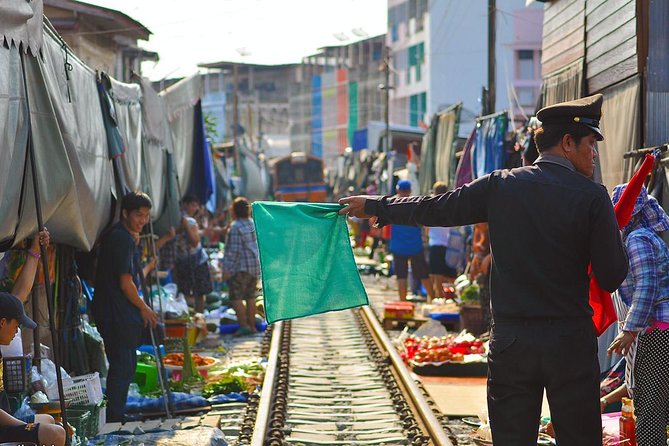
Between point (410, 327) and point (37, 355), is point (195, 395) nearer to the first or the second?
point (37, 355)

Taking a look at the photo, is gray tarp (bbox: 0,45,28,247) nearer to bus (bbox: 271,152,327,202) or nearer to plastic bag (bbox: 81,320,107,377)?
plastic bag (bbox: 81,320,107,377)

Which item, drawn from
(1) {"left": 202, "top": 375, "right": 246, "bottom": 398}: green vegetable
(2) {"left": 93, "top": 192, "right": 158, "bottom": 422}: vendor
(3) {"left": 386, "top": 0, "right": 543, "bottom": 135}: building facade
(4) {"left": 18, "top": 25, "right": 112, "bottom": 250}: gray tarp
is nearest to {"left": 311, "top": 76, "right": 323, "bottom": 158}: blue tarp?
(3) {"left": 386, "top": 0, "right": 543, "bottom": 135}: building facade

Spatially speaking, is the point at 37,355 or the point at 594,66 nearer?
the point at 37,355

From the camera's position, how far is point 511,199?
5031 mm

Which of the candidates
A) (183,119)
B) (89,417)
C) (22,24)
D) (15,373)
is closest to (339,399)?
(89,417)

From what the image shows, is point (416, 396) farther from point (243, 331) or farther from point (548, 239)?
point (243, 331)

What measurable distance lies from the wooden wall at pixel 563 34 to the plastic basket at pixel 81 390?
6452 mm

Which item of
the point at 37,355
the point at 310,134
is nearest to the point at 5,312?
the point at 37,355

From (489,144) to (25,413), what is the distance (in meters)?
9.69

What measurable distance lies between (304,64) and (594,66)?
4080 inches

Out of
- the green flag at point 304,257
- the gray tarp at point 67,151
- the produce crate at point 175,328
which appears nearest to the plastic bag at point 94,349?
the gray tarp at point 67,151

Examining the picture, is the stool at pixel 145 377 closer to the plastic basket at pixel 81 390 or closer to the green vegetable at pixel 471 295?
the plastic basket at pixel 81 390

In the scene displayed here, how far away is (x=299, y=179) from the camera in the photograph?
57.3 meters

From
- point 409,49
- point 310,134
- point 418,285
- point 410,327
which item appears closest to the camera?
point 410,327
